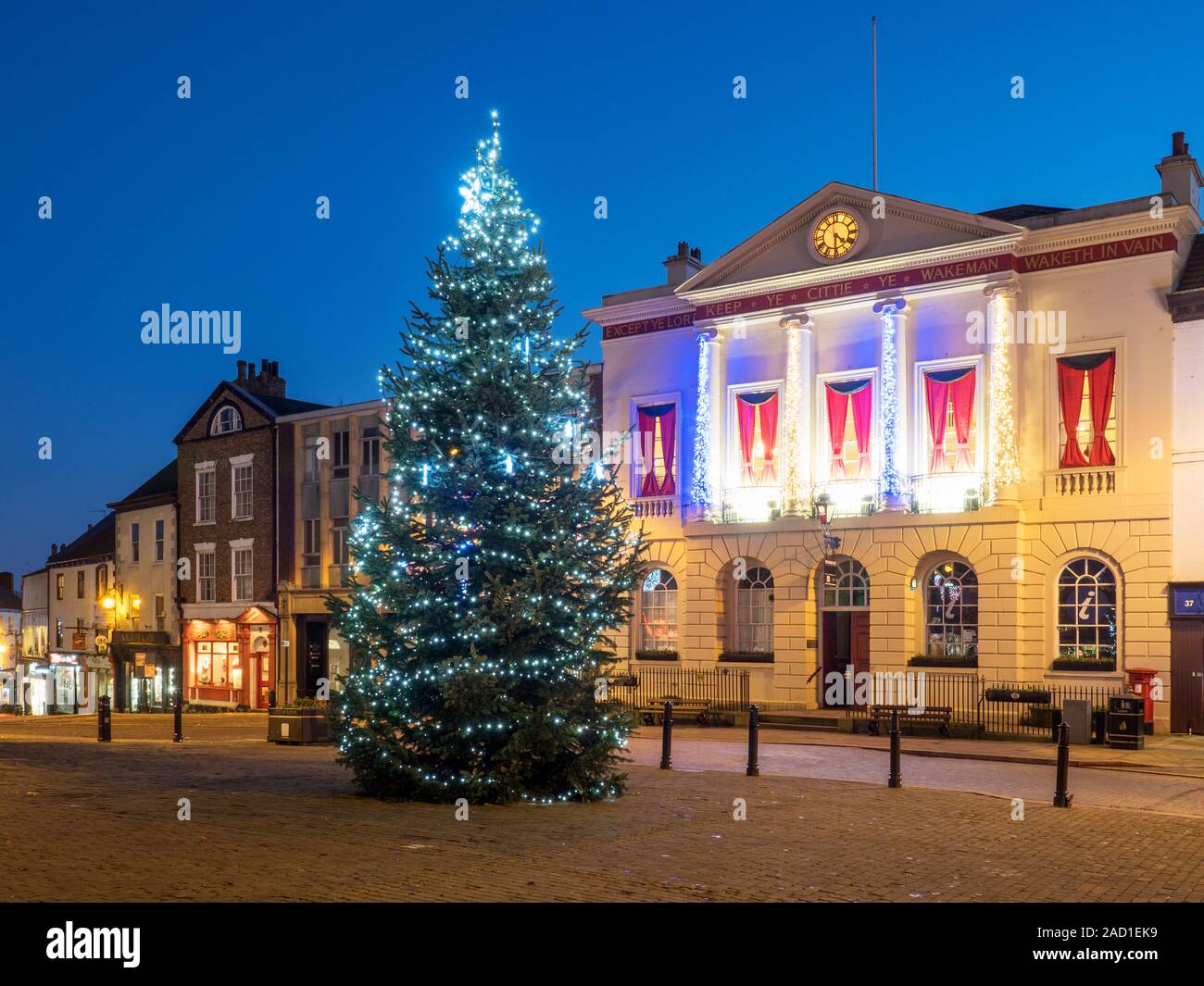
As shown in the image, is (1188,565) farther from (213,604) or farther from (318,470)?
(213,604)

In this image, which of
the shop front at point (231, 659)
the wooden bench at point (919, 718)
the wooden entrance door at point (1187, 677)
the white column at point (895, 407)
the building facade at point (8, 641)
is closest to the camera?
the wooden entrance door at point (1187, 677)

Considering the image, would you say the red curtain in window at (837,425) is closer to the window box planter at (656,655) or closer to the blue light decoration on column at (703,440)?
the blue light decoration on column at (703,440)

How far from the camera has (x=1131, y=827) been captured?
1270 centimetres

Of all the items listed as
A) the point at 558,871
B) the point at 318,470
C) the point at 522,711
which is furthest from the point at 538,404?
the point at 318,470

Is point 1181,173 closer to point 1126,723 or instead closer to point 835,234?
point 835,234

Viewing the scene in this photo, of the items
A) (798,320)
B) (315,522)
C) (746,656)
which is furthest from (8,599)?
(798,320)

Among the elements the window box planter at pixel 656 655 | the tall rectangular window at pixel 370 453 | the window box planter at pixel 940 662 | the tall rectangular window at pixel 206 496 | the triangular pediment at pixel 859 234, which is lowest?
the window box planter at pixel 656 655

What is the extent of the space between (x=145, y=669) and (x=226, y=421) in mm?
11209

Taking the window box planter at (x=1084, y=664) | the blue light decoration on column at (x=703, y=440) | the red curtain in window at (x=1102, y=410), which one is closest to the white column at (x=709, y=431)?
the blue light decoration on column at (x=703, y=440)

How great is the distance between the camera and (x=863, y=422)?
30.7m

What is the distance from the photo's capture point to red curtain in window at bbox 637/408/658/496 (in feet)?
113

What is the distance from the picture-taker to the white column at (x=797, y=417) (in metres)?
31.4

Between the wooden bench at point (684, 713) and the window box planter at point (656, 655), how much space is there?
10.4 ft

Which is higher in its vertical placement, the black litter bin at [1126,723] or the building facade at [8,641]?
the black litter bin at [1126,723]
